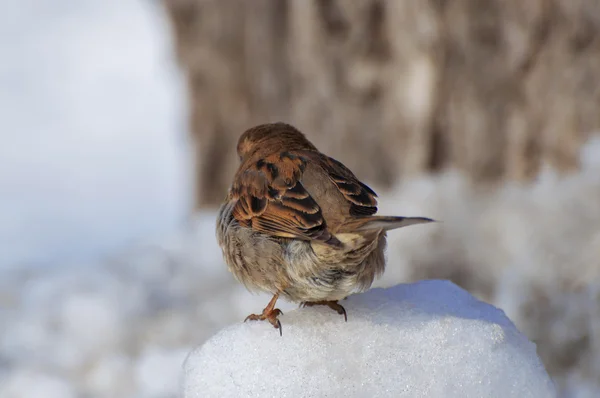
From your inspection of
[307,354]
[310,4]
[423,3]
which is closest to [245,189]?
[307,354]

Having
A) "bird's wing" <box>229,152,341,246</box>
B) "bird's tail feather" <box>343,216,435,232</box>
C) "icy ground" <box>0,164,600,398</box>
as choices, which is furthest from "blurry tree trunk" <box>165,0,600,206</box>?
"bird's tail feather" <box>343,216,435,232</box>

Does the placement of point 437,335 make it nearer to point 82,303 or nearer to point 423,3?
point 82,303

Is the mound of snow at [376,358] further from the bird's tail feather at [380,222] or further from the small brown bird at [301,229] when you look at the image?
the bird's tail feather at [380,222]

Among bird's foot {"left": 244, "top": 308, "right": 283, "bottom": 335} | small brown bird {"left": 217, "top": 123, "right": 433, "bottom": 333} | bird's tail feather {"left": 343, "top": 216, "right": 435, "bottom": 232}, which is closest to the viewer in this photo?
bird's tail feather {"left": 343, "top": 216, "right": 435, "bottom": 232}

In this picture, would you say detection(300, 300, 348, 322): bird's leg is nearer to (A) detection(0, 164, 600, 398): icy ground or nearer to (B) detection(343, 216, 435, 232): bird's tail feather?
(B) detection(343, 216, 435, 232): bird's tail feather

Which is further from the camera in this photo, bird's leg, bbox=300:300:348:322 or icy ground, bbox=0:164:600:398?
icy ground, bbox=0:164:600:398

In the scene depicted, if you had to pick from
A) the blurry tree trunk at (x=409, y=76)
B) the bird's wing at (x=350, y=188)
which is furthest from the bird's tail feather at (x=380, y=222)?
the blurry tree trunk at (x=409, y=76)
